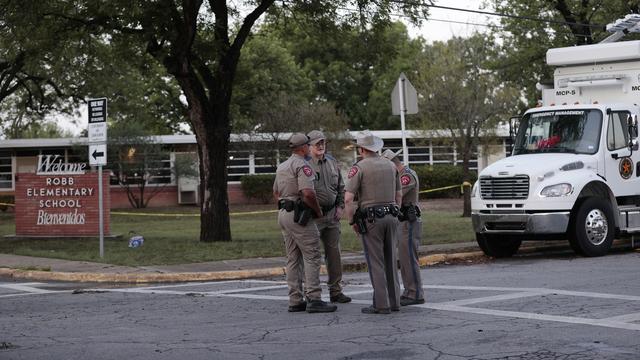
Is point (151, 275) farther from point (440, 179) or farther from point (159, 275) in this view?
point (440, 179)

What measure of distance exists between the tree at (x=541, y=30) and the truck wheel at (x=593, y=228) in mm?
12050

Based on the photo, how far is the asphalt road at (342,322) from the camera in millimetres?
7359

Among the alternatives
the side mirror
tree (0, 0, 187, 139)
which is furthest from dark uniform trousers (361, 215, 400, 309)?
tree (0, 0, 187, 139)

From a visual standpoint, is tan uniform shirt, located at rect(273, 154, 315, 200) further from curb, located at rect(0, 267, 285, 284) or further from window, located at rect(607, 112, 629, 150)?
window, located at rect(607, 112, 629, 150)

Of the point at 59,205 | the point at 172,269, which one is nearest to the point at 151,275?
the point at 172,269

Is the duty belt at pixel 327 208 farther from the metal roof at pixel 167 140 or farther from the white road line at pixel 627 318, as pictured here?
the metal roof at pixel 167 140

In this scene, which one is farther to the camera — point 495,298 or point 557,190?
point 557,190

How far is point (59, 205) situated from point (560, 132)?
1226cm

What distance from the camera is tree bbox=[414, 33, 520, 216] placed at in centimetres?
3044

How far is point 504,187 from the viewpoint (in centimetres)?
1516

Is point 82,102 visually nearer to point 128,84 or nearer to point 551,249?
point 128,84

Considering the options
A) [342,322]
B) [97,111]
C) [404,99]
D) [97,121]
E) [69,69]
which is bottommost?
[342,322]

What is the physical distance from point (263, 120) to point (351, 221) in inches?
1149

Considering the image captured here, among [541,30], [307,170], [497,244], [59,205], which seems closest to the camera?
[307,170]
